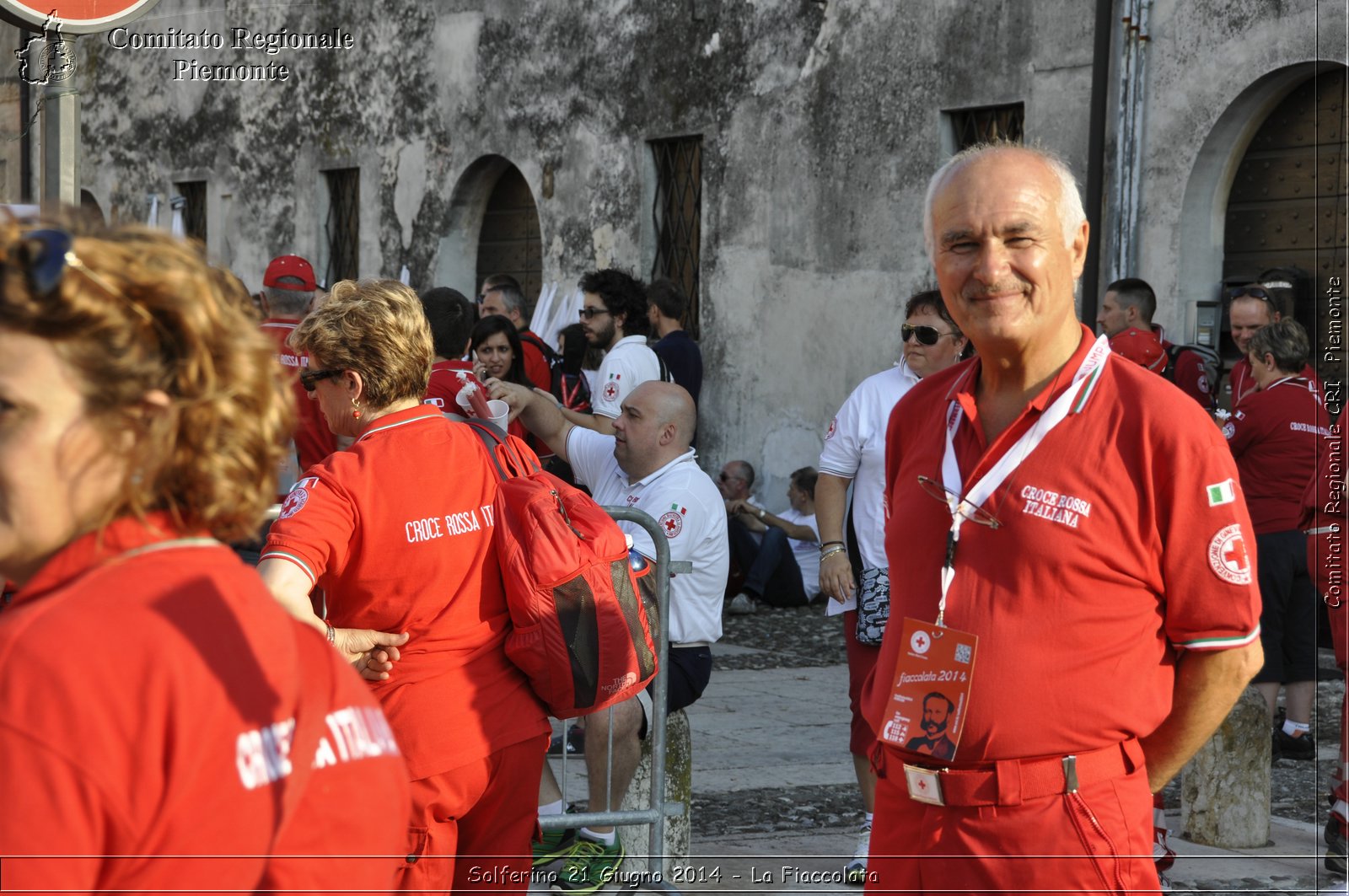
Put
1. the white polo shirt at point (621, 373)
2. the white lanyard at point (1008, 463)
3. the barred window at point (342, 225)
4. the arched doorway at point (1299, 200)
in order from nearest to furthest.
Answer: the white lanyard at point (1008, 463) < the white polo shirt at point (621, 373) < the arched doorway at point (1299, 200) < the barred window at point (342, 225)

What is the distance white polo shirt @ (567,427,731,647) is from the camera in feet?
18.9

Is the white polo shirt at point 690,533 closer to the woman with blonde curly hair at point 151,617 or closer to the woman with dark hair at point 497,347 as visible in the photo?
the woman with dark hair at point 497,347

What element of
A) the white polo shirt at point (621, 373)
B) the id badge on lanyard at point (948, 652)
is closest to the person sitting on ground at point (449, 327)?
the white polo shirt at point (621, 373)

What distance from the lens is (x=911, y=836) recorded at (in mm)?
2852

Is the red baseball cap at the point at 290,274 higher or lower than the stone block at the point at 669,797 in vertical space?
higher

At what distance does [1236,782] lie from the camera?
20.9ft

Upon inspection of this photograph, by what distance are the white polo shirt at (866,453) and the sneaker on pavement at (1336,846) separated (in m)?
2.07

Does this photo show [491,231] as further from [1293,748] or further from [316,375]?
[316,375]

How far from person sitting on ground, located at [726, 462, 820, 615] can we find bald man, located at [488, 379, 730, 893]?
19.8ft

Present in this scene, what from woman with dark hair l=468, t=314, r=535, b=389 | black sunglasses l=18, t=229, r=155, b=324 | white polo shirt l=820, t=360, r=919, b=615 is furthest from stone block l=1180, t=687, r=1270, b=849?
black sunglasses l=18, t=229, r=155, b=324

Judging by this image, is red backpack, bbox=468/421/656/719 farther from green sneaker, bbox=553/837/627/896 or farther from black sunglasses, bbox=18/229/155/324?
black sunglasses, bbox=18/229/155/324

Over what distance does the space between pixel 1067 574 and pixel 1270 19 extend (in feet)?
28.0

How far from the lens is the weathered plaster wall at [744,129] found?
11469 millimetres

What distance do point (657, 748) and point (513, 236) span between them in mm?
12208
